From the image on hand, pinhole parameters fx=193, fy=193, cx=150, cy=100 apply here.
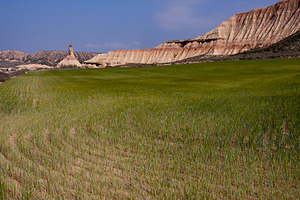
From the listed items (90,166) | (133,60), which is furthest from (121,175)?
(133,60)

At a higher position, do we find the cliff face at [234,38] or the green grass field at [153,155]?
the cliff face at [234,38]

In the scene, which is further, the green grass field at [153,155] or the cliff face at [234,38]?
the cliff face at [234,38]

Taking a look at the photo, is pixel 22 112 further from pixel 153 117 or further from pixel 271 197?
pixel 271 197

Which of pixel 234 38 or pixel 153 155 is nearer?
pixel 153 155

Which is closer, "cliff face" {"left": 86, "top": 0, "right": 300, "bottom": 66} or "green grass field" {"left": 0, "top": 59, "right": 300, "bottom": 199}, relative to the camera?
"green grass field" {"left": 0, "top": 59, "right": 300, "bottom": 199}

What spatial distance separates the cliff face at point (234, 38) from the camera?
124m

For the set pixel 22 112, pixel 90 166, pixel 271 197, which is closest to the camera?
pixel 271 197

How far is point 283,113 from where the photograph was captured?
6105 mm

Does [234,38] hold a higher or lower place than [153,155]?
higher

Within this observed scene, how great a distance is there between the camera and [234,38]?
461 ft

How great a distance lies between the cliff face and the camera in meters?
124

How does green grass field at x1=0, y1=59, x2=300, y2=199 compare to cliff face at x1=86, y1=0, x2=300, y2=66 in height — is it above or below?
below

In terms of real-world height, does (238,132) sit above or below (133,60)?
below

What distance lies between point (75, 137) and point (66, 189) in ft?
6.66
